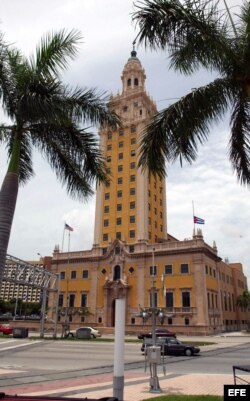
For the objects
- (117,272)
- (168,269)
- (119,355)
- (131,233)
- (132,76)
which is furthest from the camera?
(132,76)

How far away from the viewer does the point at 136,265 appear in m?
67.2

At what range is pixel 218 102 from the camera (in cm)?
1148

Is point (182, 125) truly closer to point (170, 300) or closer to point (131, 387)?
point (131, 387)

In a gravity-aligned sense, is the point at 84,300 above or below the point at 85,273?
below

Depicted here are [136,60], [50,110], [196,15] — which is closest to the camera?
[196,15]

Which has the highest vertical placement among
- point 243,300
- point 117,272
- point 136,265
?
point 136,265

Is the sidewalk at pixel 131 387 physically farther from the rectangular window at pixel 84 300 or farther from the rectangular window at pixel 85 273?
the rectangular window at pixel 85 273

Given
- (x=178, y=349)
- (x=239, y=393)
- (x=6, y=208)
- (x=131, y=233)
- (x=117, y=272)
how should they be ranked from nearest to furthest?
(x=239, y=393) < (x=6, y=208) < (x=178, y=349) < (x=117, y=272) < (x=131, y=233)

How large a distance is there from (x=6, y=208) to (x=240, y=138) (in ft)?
24.9

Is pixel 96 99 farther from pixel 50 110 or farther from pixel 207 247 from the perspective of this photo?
pixel 207 247

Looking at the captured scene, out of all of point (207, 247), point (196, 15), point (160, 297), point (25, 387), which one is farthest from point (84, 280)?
point (196, 15)

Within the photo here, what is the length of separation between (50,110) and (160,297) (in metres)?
56.1

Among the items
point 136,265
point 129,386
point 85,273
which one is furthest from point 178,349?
point 85,273

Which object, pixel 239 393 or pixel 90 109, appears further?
pixel 90 109
